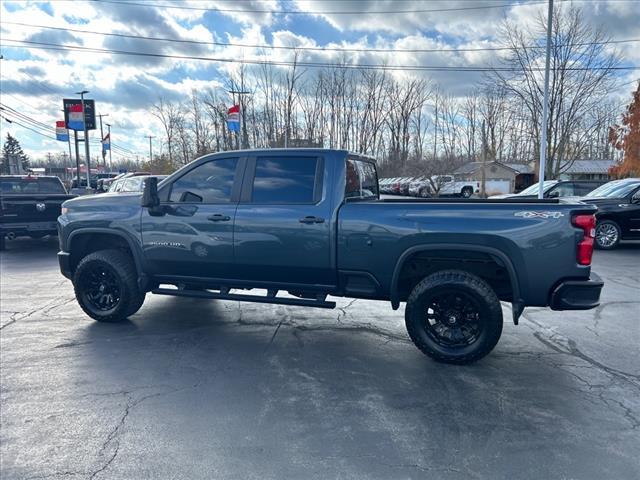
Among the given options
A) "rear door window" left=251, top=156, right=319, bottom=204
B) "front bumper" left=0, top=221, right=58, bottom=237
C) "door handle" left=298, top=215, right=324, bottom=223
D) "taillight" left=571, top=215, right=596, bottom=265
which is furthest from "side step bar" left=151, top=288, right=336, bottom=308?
"front bumper" left=0, top=221, right=58, bottom=237

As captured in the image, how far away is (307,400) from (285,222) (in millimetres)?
1806

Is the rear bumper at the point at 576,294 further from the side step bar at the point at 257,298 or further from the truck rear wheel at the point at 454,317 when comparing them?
the side step bar at the point at 257,298

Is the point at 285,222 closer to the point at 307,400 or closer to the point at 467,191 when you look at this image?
the point at 307,400

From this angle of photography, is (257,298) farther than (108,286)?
No

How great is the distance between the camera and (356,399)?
3.48 metres

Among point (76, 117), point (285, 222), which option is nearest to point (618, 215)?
point (285, 222)

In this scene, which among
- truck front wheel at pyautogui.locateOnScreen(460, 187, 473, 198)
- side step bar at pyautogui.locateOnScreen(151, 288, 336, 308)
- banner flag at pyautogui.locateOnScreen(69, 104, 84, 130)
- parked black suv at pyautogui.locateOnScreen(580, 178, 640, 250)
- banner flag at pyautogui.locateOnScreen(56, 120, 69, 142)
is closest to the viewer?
side step bar at pyautogui.locateOnScreen(151, 288, 336, 308)

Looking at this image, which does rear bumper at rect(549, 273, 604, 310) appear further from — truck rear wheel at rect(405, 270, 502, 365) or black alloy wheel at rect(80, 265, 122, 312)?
black alloy wheel at rect(80, 265, 122, 312)

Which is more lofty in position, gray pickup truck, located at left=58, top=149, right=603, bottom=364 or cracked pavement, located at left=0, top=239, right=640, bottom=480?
gray pickup truck, located at left=58, top=149, right=603, bottom=364

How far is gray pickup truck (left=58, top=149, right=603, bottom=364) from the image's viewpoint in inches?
151

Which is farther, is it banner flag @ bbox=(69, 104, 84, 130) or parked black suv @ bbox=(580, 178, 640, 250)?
banner flag @ bbox=(69, 104, 84, 130)

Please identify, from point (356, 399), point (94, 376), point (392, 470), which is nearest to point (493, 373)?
point (356, 399)

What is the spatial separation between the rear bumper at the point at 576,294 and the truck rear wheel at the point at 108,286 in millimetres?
4615

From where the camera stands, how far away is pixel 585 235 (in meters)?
3.70
